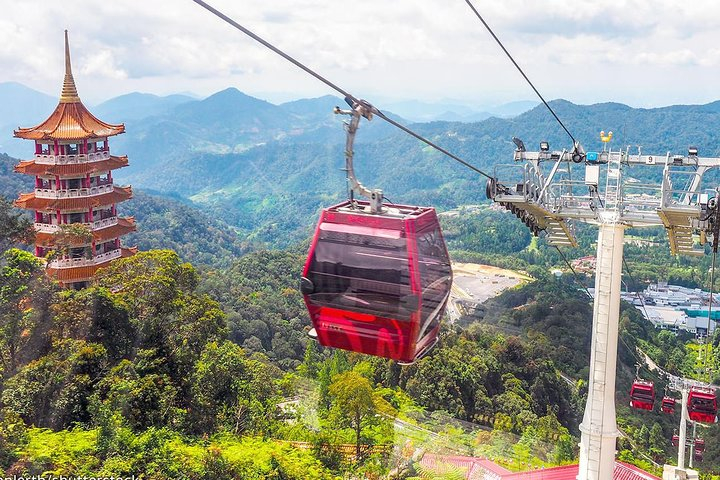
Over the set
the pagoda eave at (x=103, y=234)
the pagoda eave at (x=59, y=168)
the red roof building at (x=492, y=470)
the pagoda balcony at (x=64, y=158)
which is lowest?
the red roof building at (x=492, y=470)

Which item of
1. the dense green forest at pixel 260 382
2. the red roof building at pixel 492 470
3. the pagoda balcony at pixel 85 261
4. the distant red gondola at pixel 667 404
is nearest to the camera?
the distant red gondola at pixel 667 404

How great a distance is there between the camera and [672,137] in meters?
107

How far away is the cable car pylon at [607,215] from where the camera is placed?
21.9 ft

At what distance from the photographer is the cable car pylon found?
6.68 m

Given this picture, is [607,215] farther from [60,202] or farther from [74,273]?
[60,202]

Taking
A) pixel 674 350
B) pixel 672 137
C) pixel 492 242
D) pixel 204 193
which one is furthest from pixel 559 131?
pixel 674 350

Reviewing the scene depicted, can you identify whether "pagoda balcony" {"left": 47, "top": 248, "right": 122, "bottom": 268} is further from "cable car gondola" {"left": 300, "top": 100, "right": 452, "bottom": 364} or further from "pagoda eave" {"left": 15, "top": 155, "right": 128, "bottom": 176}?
"cable car gondola" {"left": 300, "top": 100, "right": 452, "bottom": 364}

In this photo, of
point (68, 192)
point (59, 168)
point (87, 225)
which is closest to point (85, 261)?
point (87, 225)

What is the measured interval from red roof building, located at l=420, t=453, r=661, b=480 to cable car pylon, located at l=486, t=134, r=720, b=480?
563cm

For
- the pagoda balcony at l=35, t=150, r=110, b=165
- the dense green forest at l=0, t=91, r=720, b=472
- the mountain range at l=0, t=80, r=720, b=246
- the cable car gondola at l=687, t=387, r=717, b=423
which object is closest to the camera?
the cable car gondola at l=687, t=387, r=717, b=423

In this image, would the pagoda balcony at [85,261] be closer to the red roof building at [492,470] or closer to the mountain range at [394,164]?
the red roof building at [492,470]

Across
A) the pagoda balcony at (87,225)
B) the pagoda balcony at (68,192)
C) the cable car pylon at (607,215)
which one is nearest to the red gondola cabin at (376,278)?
the cable car pylon at (607,215)

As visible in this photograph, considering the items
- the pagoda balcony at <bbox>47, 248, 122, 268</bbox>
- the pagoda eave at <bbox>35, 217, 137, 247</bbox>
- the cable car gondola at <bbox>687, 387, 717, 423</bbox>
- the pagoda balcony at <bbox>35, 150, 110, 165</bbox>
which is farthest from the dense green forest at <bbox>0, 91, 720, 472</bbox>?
the cable car gondola at <bbox>687, 387, 717, 423</bbox>

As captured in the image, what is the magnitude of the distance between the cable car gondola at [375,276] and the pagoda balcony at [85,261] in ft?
32.9
